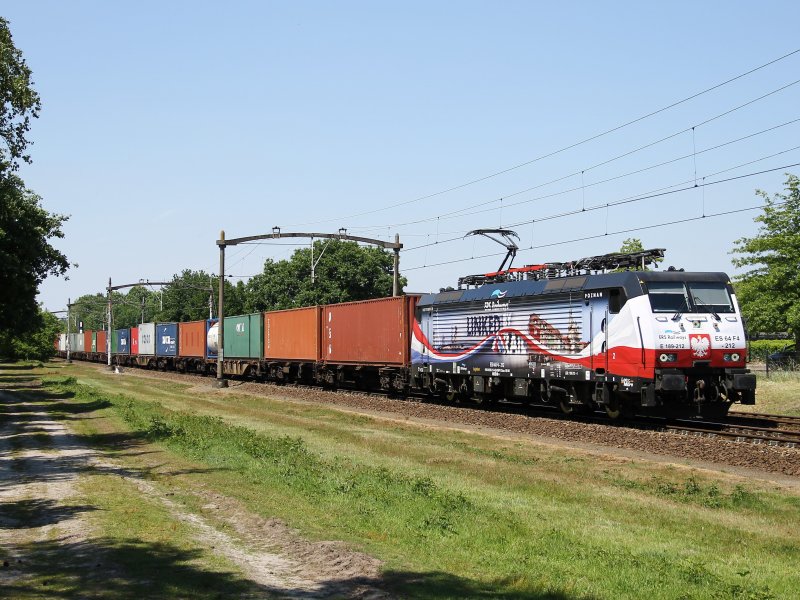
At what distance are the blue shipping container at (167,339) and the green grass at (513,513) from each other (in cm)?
4958

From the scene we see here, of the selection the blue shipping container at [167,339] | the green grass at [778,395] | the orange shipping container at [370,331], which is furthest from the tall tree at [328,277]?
the green grass at [778,395]

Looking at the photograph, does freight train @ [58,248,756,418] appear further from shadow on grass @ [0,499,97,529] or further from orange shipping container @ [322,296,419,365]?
shadow on grass @ [0,499,97,529]

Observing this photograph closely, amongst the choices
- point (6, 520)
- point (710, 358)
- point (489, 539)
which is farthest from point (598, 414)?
point (6, 520)

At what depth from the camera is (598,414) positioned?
26500 mm

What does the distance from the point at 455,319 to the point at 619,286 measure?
9.27 m

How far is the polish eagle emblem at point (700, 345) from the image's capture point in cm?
2139

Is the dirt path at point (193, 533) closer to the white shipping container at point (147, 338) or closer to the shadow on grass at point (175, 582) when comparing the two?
the shadow on grass at point (175, 582)

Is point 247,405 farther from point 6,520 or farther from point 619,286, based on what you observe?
point 6,520

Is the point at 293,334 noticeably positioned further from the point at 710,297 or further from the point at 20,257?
the point at 710,297

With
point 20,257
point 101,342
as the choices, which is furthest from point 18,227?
point 101,342

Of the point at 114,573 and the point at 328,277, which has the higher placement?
the point at 328,277

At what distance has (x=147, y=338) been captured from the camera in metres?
78.2

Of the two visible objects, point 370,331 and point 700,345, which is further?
point 370,331

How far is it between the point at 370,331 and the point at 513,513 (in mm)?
26099
